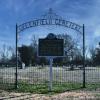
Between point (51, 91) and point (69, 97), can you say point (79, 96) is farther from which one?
point (51, 91)

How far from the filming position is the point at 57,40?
21359 millimetres

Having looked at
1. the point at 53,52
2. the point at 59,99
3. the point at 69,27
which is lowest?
the point at 59,99

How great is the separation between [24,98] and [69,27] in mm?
7535

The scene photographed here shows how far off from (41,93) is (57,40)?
13.3 feet

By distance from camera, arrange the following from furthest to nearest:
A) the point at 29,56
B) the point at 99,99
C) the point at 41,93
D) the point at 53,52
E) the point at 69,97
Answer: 1. the point at 29,56
2. the point at 53,52
3. the point at 41,93
4. the point at 69,97
5. the point at 99,99

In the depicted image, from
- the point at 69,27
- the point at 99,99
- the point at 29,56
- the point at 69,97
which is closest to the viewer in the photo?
the point at 99,99

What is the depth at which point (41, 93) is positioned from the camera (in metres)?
18.4

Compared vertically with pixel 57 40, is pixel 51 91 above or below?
below

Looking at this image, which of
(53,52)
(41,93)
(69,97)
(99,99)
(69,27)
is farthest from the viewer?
(69,27)

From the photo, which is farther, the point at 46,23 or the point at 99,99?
the point at 46,23

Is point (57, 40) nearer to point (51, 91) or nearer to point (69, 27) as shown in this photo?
point (69, 27)

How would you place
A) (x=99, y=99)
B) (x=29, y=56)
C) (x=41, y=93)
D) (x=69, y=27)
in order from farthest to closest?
(x=29, y=56)
(x=69, y=27)
(x=41, y=93)
(x=99, y=99)

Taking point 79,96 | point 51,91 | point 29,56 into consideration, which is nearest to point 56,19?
point 51,91

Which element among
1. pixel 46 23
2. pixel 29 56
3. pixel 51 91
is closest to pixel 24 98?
pixel 51 91
